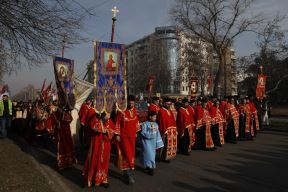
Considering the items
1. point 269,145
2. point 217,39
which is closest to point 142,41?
point 217,39

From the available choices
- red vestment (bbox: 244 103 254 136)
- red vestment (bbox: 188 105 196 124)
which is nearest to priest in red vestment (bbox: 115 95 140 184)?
red vestment (bbox: 188 105 196 124)

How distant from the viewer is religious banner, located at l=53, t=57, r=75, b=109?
9930 millimetres

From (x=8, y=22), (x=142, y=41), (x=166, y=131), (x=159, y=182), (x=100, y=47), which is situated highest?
(x=142, y=41)

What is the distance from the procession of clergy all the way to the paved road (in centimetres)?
38

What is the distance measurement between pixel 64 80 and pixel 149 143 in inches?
134

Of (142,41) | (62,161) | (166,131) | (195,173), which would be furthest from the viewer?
(142,41)

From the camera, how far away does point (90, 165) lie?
760 centimetres

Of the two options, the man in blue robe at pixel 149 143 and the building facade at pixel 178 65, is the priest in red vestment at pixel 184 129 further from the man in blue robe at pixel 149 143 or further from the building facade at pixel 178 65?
the building facade at pixel 178 65

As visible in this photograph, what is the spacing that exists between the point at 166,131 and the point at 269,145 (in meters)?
4.90

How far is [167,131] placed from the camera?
10414 millimetres

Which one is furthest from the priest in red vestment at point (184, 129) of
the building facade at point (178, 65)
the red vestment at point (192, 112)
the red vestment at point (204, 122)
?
the building facade at point (178, 65)

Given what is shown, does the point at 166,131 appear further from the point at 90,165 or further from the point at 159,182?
the point at 90,165

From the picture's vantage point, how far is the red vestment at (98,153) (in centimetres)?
759

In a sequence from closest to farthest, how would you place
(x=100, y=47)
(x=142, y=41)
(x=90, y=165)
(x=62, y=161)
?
(x=90, y=165) → (x=100, y=47) → (x=62, y=161) → (x=142, y=41)
